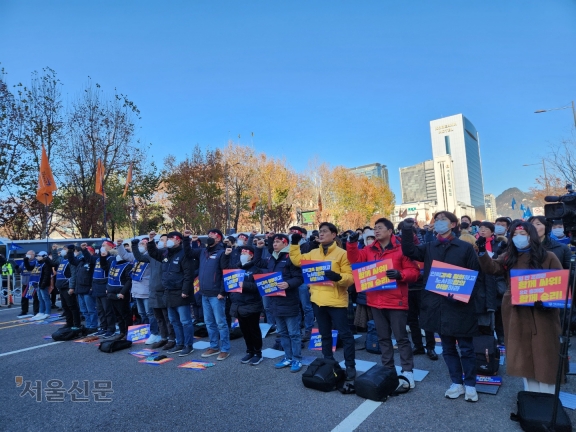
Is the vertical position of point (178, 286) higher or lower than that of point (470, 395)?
higher

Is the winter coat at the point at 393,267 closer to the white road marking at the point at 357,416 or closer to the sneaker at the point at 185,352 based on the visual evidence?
the white road marking at the point at 357,416

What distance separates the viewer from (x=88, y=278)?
28.4 feet

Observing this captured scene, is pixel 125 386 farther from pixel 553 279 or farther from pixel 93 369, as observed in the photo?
pixel 553 279

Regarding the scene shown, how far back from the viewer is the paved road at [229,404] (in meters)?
3.90

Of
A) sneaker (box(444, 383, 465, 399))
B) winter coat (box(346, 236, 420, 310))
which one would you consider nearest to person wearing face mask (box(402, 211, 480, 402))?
sneaker (box(444, 383, 465, 399))

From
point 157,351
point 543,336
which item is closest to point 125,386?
point 157,351

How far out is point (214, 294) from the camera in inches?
253

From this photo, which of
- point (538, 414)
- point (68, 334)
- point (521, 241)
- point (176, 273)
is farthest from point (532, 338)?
point (68, 334)

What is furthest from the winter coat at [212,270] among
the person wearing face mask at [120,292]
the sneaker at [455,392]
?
the sneaker at [455,392]

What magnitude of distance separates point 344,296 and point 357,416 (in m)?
1.54

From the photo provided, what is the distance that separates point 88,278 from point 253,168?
34601 millimetres

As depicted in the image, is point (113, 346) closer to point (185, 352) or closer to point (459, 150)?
point (185, 352)

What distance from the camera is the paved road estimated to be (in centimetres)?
390

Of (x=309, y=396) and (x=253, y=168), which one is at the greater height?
(x=253, y=168)
